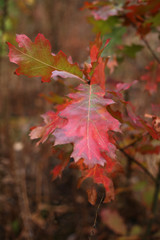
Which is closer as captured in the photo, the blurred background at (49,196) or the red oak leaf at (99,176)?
the red oak leaf at (99,176)

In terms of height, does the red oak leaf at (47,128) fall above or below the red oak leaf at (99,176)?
above

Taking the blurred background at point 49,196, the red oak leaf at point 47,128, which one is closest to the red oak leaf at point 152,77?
the blurred background at point 49,196

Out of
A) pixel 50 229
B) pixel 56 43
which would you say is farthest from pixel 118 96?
pixel 56 43

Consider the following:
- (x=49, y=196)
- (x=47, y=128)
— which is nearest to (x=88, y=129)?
(x=47, y=128)

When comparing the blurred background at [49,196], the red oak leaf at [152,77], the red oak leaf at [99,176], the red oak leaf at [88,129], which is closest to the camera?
the red oak leaf at [88,129]

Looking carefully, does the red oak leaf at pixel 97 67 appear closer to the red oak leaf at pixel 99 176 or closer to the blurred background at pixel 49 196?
the red oak leaf at pixel 99 176

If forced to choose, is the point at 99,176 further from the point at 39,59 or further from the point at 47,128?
the point at 39,59

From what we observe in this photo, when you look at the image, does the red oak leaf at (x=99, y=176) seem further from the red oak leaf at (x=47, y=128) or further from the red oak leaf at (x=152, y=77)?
the red oak leaf at (x=152, y=77)

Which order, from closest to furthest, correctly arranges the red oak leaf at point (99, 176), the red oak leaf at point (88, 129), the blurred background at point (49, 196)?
1. the red oak leaf at point (88, 129)
2. the red oak leaf at point (99, 176)
3. the blurred background at point (49, 196)
